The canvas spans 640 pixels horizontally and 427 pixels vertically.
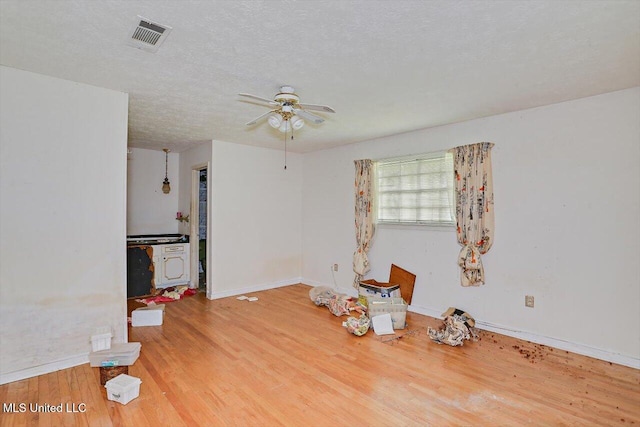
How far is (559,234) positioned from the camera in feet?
11.2

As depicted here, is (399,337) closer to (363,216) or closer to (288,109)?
(363,216)

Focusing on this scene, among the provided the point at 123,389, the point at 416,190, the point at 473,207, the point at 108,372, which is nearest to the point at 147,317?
the point at 108,372

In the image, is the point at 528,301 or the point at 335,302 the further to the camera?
the point at 335,302

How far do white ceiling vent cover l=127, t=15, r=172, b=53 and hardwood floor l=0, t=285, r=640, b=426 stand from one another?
102 inches

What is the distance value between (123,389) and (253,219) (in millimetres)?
3570

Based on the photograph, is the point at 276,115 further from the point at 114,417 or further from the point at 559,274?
the point at 559,274

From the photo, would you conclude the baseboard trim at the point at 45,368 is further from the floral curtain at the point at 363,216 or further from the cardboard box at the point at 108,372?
the floral curtain at the point at 363,216

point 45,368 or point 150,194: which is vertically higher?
point 150,194

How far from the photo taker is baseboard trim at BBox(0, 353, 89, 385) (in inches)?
104

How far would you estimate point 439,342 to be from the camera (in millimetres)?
3492

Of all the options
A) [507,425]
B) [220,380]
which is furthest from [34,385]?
[507,425]

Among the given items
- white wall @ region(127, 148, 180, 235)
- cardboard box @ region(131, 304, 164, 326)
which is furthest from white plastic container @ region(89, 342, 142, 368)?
white wall @ region(127, 148, 180, 235)

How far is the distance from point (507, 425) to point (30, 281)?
12.7ft

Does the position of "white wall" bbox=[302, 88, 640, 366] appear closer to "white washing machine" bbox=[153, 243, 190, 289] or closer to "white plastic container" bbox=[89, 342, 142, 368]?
"white plastic container" bbox=[89, 342, 142, 368]
